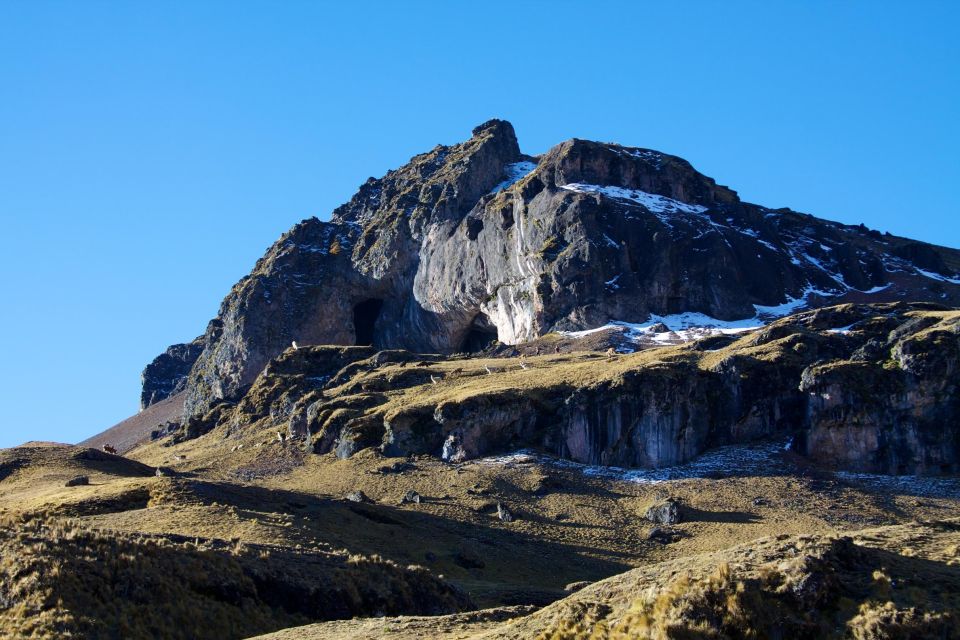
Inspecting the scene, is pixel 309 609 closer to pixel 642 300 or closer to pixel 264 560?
pixel 264 560

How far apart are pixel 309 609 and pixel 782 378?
5992 centimetres

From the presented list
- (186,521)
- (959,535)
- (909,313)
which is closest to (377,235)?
(909,313)

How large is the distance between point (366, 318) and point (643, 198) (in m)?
51.1

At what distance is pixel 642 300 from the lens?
128875 mm

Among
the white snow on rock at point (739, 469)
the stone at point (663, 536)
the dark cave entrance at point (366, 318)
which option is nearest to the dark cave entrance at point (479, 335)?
the dark cave entrance at point (366, 318)

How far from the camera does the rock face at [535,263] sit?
131m

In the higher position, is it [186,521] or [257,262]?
[257,262]

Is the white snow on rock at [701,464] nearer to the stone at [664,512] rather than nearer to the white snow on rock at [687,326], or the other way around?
the stone at [664,512]

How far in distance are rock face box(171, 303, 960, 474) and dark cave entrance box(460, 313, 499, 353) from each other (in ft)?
156

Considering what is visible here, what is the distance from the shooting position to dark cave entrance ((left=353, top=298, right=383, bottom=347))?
16788 cm

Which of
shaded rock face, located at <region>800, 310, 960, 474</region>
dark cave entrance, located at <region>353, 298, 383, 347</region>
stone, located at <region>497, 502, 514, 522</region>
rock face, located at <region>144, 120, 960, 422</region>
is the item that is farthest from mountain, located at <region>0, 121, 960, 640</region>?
stone, located at <region>497, 502, 514, 522</region>

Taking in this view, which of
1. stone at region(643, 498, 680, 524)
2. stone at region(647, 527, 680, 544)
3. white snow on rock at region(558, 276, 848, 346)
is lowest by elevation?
stone at region(647, 527, 680, 544)

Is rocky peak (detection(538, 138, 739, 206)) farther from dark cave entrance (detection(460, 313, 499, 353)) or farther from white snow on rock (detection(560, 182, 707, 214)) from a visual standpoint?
dark cave entrance (detection(460, 313, 499, 353))

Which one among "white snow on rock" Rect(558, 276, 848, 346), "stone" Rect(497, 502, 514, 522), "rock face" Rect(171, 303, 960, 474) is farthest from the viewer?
"white snow on rock" Rect(558, 276, 848, 346)
